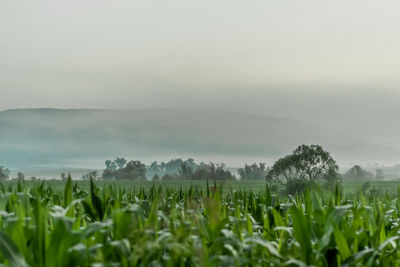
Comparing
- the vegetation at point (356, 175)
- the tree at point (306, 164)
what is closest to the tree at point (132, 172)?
the vegetation at point (356, 175)

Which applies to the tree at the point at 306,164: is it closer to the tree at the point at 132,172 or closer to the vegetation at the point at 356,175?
the vegetation at the point at 356,175

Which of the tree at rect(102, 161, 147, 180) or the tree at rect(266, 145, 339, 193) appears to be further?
the tree at rect(102, 161, 147, 180)

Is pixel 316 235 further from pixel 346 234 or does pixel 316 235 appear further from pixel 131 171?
pixel 131 171

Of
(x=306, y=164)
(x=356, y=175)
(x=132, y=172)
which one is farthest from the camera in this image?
(x=132, y=172)

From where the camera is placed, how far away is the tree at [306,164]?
80.2ft

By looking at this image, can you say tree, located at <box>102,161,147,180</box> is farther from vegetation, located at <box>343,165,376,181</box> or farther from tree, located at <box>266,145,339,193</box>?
tree, located at <box>266,145,339,193</box>

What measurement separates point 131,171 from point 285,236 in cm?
→ 8042

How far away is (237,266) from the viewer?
9.77ft

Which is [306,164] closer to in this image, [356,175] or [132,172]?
[356,175]

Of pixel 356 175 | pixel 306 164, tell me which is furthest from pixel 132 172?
pixel 356 175

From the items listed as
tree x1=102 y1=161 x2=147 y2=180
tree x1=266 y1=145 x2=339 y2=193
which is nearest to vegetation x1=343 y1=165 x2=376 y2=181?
tree x1=266 y1=145 x2=339 y2=193

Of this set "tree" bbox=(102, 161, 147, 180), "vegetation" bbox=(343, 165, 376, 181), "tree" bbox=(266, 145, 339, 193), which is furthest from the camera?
"tree" bbox=(102, 161, 147, 180)

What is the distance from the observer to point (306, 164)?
24594 mm

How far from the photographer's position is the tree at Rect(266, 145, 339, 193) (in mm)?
24438
